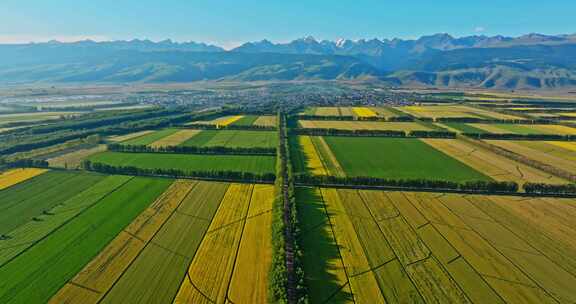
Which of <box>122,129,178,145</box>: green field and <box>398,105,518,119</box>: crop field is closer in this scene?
<box>122,129,178,145</box>: green field

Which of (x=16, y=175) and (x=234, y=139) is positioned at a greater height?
(x=234, y=139)

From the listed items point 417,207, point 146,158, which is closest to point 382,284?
point 417,207

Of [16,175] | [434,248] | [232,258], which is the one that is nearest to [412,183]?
[434,248]

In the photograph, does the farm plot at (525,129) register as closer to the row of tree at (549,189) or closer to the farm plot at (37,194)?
the row of tree at (549,189)

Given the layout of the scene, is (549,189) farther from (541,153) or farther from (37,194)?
(37,194)

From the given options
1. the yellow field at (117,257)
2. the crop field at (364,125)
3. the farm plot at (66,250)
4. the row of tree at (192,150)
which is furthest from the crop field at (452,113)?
the farm plot at (66,250)

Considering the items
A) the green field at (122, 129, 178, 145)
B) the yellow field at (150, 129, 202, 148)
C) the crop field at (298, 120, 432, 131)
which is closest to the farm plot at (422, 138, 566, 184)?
the crop field at (298, 120, 432, 131)

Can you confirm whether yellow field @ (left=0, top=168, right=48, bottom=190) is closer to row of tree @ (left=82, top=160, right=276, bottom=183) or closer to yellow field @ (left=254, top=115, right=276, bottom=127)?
row of tree @ (left=82, top=160, right=276, bottom=183)
